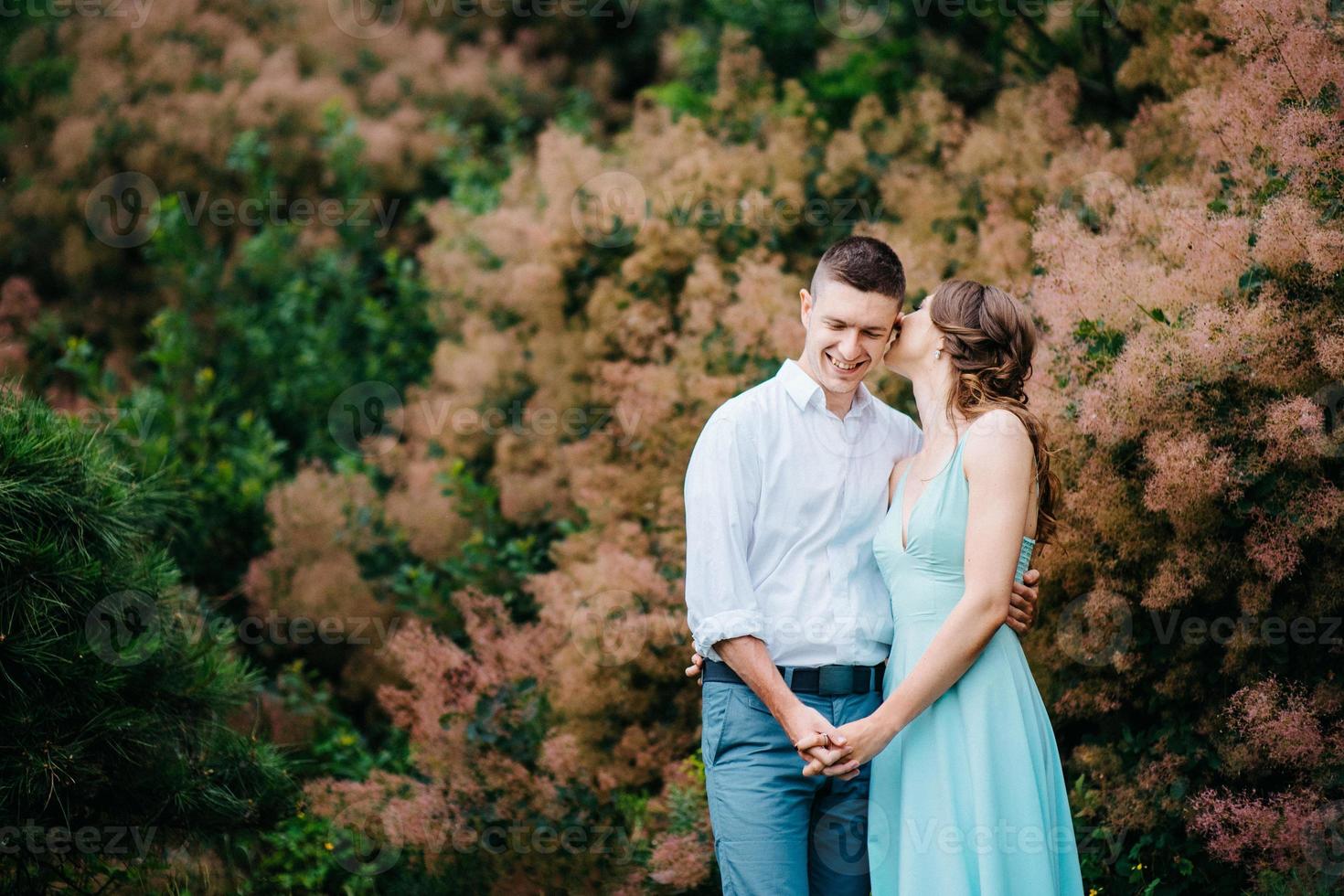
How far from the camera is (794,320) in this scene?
5.30 metres

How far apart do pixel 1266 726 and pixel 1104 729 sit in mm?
665

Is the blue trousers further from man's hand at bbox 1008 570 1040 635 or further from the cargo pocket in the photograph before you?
man's hand at bbox 1008 570 1040 635

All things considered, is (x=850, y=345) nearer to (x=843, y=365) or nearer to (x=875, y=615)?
(x=843, y=365)

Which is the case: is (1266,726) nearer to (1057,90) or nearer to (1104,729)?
(1104,729)

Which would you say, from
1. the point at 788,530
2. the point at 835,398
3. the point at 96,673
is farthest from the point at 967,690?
the point at 96,673

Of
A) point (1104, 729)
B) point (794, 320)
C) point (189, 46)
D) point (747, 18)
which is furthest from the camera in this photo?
point (189, 46)

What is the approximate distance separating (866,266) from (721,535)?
920 mm

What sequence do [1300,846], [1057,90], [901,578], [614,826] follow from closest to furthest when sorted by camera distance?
[901,578], [1300,846], [614,826], [1057,90]

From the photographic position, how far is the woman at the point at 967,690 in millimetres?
3027

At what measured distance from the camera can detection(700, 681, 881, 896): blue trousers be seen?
3113mm

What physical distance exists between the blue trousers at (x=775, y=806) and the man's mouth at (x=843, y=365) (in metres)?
0.97

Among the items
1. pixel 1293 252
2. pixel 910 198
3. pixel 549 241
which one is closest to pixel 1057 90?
pixel 910 198

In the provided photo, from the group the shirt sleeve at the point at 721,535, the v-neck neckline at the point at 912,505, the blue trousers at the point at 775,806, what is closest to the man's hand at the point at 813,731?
the blue trousers at the point at 775,806

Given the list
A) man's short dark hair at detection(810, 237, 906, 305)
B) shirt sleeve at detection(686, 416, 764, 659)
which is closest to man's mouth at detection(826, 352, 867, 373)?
man's short dark hair at detection(810, 237, 906, 305)
